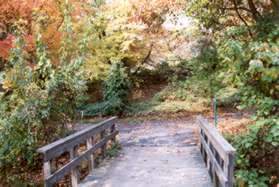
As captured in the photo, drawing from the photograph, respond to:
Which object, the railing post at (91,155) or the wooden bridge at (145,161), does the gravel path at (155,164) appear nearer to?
Result: the wooden bridge at (145,161)

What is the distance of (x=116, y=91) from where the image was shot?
45.2 feet

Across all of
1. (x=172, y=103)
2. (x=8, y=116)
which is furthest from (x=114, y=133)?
(x=172, y=103)

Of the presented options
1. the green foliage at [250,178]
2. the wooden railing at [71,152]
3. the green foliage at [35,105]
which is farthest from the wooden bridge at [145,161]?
the green foliage at [35,105]

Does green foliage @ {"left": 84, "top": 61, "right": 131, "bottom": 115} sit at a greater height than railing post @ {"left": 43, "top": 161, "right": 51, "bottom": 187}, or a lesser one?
greater

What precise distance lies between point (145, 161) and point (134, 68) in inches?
473

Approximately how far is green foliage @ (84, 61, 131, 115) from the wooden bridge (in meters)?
4.93

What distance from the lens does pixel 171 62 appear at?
17.7 metres

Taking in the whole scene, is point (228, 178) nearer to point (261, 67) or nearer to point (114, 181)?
point (261, 67)

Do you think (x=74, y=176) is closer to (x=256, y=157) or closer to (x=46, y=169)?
(x=46, y=169)

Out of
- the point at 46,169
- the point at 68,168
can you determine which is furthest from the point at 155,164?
the point at 46,169

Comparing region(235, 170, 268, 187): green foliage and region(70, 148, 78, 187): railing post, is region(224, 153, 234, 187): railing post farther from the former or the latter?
region(70, 148, 78, 187): railing post

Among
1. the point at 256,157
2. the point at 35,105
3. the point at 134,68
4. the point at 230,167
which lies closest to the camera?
the point at 230,167

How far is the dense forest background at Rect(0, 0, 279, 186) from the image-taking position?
524cm

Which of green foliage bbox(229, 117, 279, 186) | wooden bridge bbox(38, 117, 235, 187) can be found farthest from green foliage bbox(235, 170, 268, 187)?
wooden bridge bbox(38, 117, 235, 187)
